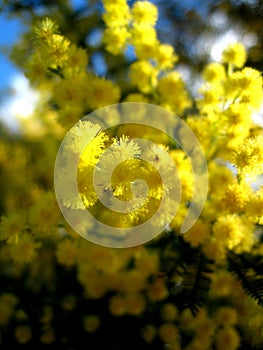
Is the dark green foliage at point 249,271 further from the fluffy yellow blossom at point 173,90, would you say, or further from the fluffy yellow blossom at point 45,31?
the fluffy yellow blossom at point 45,31

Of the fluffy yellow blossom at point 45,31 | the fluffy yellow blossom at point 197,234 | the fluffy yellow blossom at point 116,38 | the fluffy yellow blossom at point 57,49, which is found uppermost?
the fluffy yellow blossom at point 116,38

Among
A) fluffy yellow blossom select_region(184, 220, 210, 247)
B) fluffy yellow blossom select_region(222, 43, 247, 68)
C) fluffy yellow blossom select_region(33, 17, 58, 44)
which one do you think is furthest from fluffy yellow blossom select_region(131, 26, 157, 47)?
fluffy yellow blossom select_region(184, 220, 210, 247)

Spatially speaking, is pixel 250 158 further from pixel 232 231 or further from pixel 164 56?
pixel 164 56

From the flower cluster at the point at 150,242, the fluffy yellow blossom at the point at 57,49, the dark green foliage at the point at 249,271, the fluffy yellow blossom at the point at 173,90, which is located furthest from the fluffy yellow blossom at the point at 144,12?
the dark green foliage at the point at 249,271

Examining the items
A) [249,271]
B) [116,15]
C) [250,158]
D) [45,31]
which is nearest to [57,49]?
[45,31]

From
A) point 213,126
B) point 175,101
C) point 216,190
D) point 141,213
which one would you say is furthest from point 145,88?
point 141,213

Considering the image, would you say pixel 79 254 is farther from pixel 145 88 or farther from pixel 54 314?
pixel 145 88
